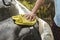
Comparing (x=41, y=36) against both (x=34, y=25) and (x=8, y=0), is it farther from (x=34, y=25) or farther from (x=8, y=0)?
Answer: (x=8, y=0)

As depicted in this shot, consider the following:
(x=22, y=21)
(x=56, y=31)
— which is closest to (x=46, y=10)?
(x=56, y=31)

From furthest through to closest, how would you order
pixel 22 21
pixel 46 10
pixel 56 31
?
pixel 46 10 → pixel 56 31 → pixel 22 21

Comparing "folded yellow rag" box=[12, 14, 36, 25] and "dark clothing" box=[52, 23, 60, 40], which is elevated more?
"folded yellow rag" box=[12, 14, 36, 25]

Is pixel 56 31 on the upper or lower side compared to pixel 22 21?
lower

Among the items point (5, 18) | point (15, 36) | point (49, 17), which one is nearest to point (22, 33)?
point (15, 36)

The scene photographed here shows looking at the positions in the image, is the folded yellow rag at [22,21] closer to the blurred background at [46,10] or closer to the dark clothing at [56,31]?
the dark clothing at [56,31]

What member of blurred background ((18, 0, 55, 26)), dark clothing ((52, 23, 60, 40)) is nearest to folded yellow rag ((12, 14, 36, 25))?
dark clothing ((52, 23, 60, 40))

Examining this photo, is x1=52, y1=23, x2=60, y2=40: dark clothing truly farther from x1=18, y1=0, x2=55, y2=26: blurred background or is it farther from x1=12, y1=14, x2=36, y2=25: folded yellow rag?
x1=18, y1=0, x2=55, y2=26: blurred background

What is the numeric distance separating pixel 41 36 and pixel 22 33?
12cm

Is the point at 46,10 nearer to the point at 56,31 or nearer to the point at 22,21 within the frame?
the point at 56,31

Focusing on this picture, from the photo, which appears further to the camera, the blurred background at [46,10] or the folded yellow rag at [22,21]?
the blurred background at [46,10]

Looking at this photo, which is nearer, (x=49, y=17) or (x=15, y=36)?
(x=15, y=36)

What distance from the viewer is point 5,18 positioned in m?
1.03

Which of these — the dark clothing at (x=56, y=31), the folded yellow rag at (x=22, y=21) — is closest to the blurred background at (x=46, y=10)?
the dark clothing at (x=56, y=31)
